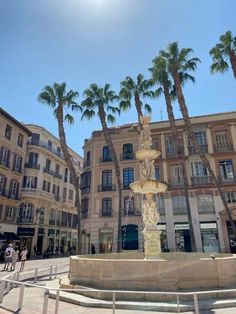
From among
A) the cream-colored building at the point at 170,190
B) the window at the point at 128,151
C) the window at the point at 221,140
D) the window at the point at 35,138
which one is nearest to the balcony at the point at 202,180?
the cream-colored building at the point at 170,190

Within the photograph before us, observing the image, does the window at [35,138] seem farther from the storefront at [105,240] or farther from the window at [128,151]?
the storefront at [105,240]

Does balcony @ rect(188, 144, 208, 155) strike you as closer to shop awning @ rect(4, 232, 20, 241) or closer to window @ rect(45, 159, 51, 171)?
window @ rect(45, 159, 51, 171)

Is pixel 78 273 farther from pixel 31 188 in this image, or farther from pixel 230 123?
pixel 31 188

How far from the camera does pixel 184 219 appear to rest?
100 feet

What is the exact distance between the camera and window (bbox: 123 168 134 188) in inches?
1372

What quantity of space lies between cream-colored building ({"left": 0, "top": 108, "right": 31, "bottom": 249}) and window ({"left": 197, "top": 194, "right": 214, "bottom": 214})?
23175 millimetres

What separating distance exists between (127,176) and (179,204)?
7.68 m

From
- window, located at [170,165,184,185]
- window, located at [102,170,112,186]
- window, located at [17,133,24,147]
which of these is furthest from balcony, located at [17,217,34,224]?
window, located at [170,165,184,185]

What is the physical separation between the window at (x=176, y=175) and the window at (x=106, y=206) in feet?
27.8

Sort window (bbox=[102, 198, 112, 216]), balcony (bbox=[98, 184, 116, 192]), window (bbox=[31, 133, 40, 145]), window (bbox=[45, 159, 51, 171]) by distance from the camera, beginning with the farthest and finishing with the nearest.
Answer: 1. window (bbox=[45, 159, 51, 171])
2. window (bbox=[31, 133, 40, 145])
3. balcony (bbox=[98, 184, 116, 192])
4. window (bbox=[102, 198, 112, 216])

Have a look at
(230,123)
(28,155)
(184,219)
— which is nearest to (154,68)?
(230,123)

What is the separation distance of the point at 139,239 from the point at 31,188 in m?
17.4

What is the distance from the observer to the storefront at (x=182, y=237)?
29859 millimetres

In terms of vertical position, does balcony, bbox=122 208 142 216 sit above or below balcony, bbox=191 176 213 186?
below
